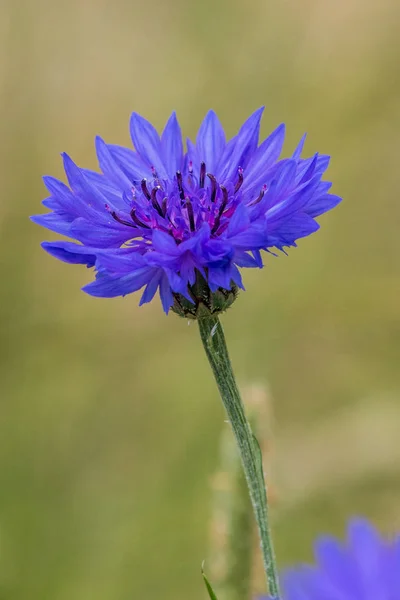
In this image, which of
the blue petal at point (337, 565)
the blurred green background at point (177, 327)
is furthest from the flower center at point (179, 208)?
the blurred green background at point (177, 327)

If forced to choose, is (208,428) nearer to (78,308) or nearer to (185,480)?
(185,480)

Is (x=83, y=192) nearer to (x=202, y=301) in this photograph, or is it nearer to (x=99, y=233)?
(x=99, y=233)

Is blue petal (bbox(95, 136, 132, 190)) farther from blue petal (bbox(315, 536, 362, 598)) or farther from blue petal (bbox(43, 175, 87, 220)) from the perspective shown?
blue petal (bbox(315, 536, 362, 598))

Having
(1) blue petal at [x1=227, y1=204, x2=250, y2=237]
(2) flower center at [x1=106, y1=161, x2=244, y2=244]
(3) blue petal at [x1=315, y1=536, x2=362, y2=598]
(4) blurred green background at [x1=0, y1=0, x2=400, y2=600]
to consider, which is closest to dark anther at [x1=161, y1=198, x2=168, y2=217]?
(2) flower center at [x1=106, y1=161, x2=244, y2=244]

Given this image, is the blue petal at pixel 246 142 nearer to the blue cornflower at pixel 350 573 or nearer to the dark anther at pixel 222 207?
the dark anther at pixel 222 207

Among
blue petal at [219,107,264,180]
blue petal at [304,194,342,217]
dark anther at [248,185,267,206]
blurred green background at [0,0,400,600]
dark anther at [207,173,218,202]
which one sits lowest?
blue petal at [304,194,342,217]

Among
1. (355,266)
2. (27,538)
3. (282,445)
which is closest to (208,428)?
(282,445)

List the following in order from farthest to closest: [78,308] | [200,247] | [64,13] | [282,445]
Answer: [64,13]
[78,308]
[282,445]
[200,247]
